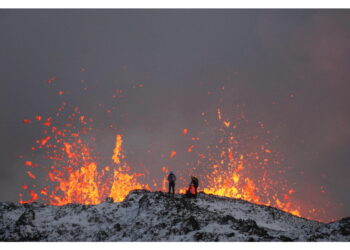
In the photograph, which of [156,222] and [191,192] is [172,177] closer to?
[191,192]

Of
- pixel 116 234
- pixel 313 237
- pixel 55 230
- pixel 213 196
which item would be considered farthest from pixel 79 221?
pixel 313 237

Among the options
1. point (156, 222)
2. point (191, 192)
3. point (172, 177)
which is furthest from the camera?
point (191, 192)

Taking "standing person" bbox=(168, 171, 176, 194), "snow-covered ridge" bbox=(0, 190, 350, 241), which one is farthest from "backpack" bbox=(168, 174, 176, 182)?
"snow-covered ridge" bbox=(0, 190, 350, 241)

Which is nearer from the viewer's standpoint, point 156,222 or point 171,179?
point 156,222

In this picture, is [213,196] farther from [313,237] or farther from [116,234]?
[313,237]

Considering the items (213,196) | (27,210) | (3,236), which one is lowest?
(3,236)

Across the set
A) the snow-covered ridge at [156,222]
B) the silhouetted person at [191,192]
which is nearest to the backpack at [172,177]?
the snow-covered ridge at [156,222]

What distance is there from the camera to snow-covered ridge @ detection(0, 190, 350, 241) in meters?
20.6

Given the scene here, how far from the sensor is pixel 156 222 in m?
24.5

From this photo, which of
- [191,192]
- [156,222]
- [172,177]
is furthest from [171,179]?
[156,222]

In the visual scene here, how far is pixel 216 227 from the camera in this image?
22.2m

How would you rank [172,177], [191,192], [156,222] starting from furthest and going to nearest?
[191,192] < [172,177] < [156,222]

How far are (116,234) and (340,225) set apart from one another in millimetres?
13816

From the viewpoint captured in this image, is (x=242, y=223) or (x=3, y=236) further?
(x=3, y=236)
